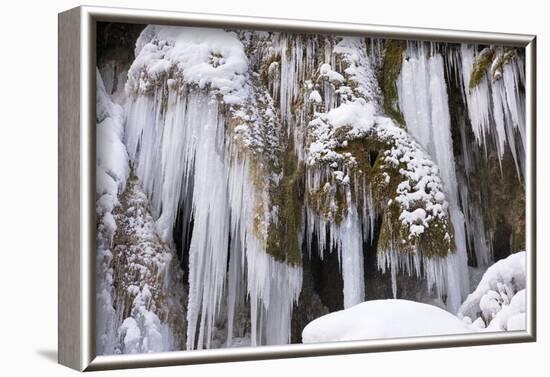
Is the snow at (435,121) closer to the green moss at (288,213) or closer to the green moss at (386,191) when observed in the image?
the green moss at (386,191)

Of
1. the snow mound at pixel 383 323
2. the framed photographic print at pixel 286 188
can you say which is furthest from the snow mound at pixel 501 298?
the snow mound at pixel 383 323

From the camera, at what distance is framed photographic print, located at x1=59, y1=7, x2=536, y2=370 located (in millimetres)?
5453

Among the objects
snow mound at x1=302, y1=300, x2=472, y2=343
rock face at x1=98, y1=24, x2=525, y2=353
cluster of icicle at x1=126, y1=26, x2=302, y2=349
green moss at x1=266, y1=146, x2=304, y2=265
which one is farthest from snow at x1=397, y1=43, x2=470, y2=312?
cluster of icicle at x1=126, y1=26, x2=302, y2=349

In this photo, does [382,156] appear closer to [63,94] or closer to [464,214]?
[464,214]

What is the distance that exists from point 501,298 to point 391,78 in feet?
4.43

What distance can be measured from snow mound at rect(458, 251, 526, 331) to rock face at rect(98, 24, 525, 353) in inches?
2.9

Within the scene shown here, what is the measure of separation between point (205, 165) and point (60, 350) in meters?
1.11

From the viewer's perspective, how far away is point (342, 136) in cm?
604

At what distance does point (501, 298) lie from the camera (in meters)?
6.46

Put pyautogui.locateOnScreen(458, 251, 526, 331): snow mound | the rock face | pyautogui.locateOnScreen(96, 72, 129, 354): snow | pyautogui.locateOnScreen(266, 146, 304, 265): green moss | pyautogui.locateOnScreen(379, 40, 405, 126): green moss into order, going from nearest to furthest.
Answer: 1. pyautogui.locateOnScreen(96, 72, 129, 354): snow
2. the rock face
3. pyautogui.locateOnScreen(266, 146, 304, 265): green moss
4. pyautogui.locateOnScreen(379, 40, 405, 126): green moss
5. pyautogui.locateOnScreen(458, 251, 526, 331): snow mound

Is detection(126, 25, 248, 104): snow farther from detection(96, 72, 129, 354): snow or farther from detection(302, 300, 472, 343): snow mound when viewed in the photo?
detection(302, 300, 472, 343): snow mound

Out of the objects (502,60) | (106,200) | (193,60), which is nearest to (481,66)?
(502,60)

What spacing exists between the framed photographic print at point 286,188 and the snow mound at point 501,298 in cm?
1

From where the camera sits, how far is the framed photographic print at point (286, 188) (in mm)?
5453
